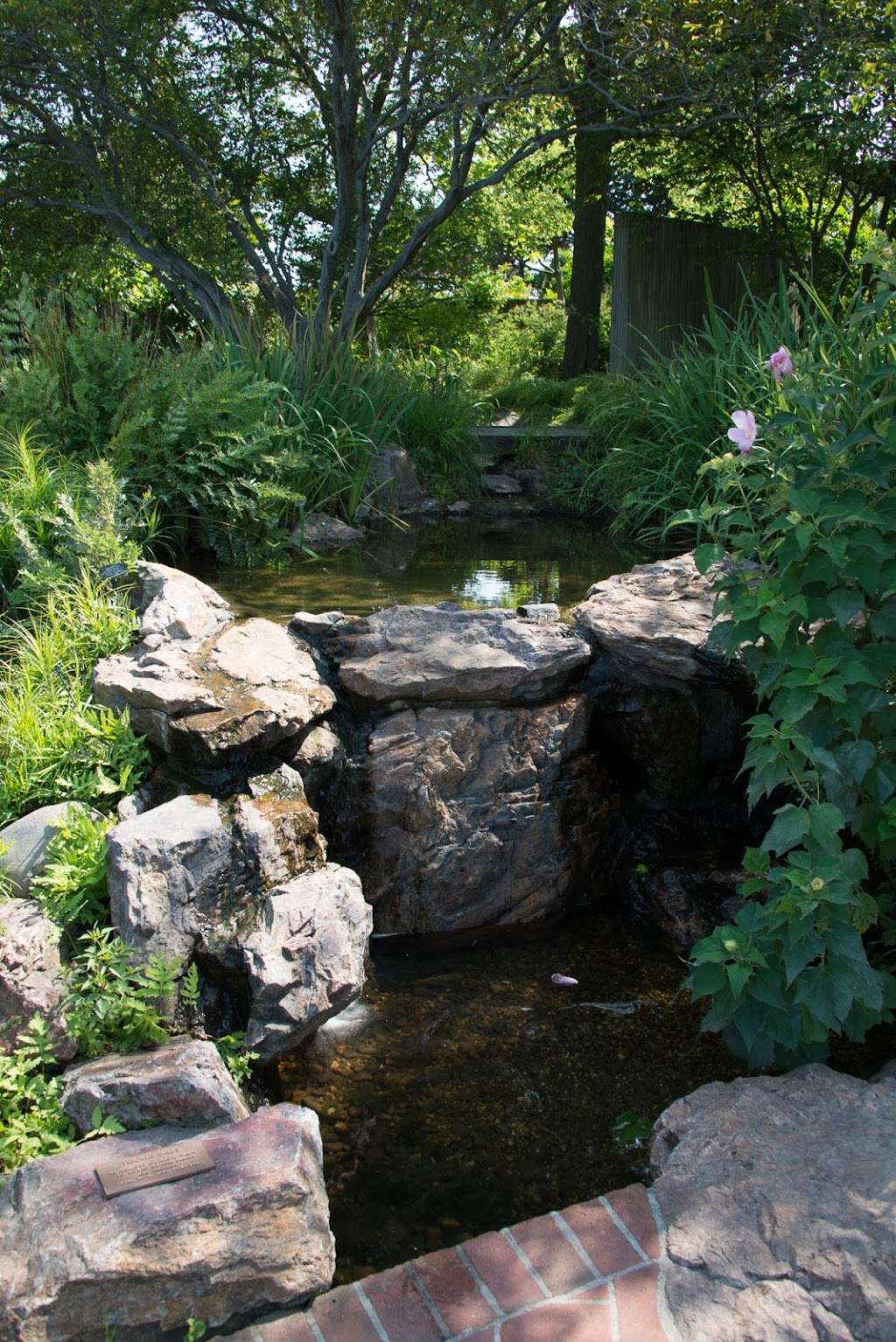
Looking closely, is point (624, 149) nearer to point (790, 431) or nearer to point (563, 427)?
point (563, 427)

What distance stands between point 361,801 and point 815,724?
1.77m

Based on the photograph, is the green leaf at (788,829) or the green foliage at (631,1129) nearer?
the green leaf at (788,829)

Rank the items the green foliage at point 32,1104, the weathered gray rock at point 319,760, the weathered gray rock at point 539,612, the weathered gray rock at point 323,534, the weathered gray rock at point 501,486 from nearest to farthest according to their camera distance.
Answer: the green foliage at point 32,1104 < the weathered gray rock at point 319,760 < the weathered gray rock at point 539,612 < the weathered gray rock at point 323,534 < the weathered gray rock at point 501,486

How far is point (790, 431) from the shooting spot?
3.27 meters

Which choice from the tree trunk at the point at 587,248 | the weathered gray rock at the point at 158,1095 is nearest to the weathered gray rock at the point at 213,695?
the weathered gray rock at the point at 158,1095

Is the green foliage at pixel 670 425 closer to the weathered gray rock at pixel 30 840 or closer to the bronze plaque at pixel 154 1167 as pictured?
the weathered gray rock at pixel 30 840

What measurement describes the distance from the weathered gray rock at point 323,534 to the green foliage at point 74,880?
11.9 feet

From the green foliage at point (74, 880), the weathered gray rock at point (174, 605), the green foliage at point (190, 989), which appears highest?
the weathered gray rock at point (174, 605)

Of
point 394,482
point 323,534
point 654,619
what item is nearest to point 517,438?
point 394,482

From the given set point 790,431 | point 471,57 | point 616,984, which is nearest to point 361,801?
point 616,984

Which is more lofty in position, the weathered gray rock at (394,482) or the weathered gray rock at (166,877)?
the weathered gray rock at (394,482)

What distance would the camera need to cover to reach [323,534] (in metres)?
6.97

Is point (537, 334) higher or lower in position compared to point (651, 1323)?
higher

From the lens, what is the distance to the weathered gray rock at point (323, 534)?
6.81 metres
